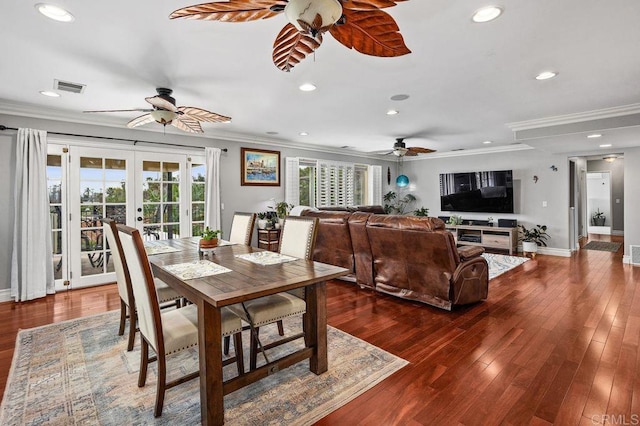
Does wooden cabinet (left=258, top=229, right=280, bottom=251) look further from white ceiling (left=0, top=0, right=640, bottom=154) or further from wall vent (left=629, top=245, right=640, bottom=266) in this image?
wall vent (left=629, top=245, right=640, bottom=266)

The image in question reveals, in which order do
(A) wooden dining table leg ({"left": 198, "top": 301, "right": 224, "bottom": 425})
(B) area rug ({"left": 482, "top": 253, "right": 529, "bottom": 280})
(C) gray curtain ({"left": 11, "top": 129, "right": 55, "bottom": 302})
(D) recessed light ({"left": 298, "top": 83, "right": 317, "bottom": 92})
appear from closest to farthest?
(A) wooden dining table leg ({"left": 198, "top": 301, "right": 224, "bottom": 425})
(D) recessed light ({"left": 298, "top": 83, "right": 317, "bottom": 92})
(C) gray curtain ({"left": 11, "top": 129, "right": 55, "bottom": 302})
(B) area rug ({"left": 482, "top": 253, "right": 529, "bottom": 280})

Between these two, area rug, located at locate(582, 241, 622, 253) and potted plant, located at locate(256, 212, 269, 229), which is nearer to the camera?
potted plant, located at locate(256, 212, 269, 229)

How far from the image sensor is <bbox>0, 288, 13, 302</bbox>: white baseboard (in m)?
3.95

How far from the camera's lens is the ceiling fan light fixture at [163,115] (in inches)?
124

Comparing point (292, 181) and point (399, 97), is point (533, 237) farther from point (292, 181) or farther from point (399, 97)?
point (292, 181)

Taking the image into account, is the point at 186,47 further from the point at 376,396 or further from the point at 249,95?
the point at 376,396

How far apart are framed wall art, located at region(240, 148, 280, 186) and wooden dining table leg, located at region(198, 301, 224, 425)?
14.6ft

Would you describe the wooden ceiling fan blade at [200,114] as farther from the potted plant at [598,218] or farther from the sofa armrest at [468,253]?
the potted plant at [598,218]

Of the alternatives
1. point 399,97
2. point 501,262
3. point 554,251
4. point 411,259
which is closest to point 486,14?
point 399,97

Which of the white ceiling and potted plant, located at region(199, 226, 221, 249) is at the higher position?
the white ceiling

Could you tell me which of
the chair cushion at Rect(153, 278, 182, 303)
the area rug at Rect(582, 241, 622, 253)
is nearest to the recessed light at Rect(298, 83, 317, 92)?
the chair cushion at Rect(153, 278, 182, 303)

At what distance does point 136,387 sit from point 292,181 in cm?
496

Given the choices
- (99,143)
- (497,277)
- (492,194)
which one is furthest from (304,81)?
(492,194)

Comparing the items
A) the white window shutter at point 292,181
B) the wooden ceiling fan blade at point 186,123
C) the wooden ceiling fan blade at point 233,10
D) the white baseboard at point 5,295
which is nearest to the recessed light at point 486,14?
the wooden ceiling fan blade at point 233,10
